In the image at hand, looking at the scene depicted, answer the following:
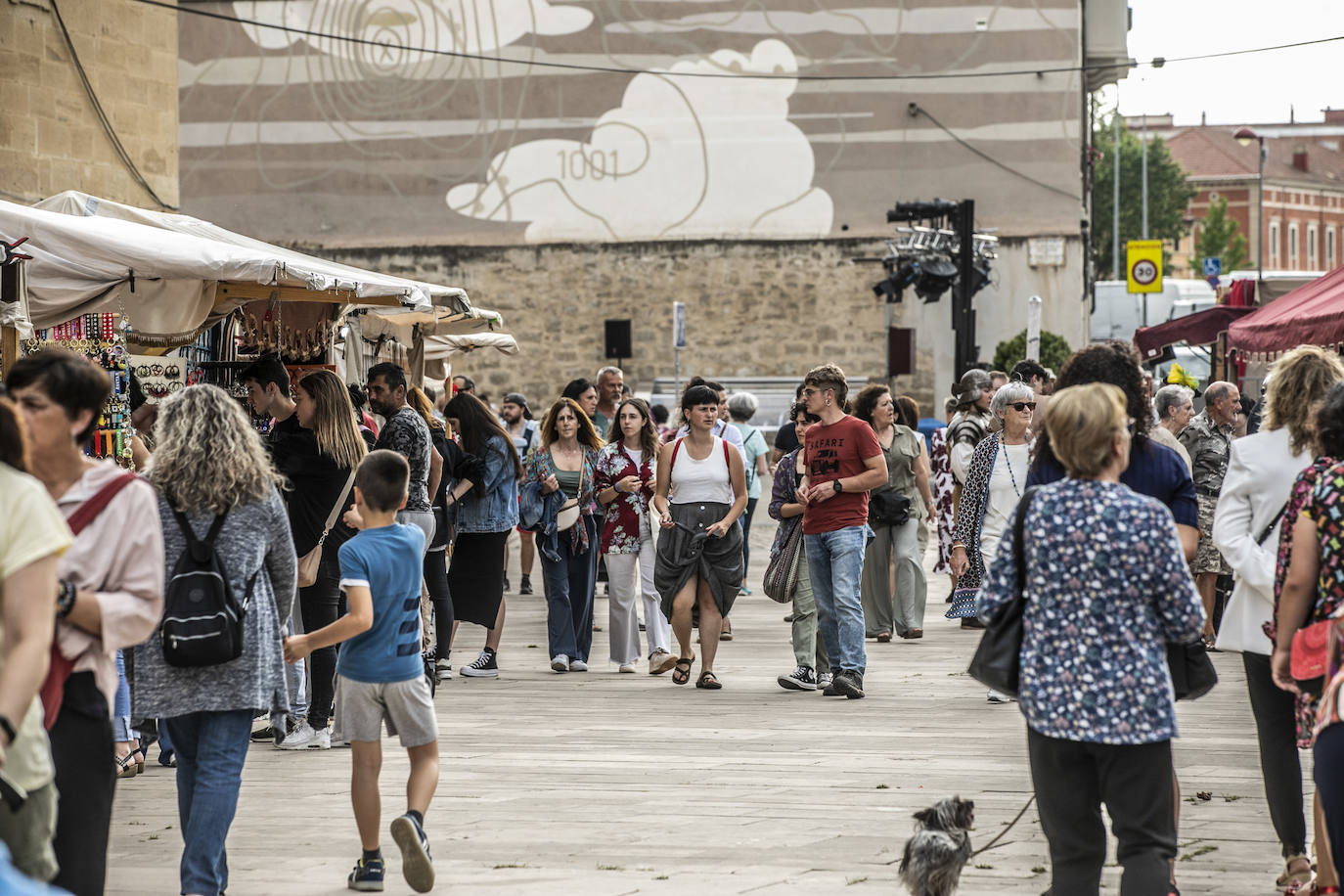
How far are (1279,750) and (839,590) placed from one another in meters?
4.51

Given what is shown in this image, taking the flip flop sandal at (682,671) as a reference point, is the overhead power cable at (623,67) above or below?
above

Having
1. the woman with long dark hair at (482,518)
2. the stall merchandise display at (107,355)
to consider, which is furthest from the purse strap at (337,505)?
the woman with long dark hair at (482,518)

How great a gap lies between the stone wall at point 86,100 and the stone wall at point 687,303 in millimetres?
15441

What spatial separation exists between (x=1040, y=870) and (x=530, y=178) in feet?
95.5

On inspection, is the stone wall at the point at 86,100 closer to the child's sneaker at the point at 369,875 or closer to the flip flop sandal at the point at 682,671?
the flip flop sandal at the point at 682,671

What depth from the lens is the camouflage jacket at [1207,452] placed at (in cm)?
1148

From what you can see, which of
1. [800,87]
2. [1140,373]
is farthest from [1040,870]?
[800,87]

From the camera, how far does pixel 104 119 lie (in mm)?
17469

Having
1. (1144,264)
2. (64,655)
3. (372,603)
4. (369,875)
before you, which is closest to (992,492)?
(372,603)

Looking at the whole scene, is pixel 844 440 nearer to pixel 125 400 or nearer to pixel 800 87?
pixel 125 400

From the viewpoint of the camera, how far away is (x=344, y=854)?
20.3 feet

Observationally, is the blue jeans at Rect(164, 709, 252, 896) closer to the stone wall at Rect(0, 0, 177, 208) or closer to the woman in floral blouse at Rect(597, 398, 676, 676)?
the woman in floral blouse at Rect(597, 398, 676, 676)

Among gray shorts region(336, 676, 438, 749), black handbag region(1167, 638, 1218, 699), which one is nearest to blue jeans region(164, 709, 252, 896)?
gray shorts region(336, 676, 438, 749)

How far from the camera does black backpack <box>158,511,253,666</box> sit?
5.00 m
